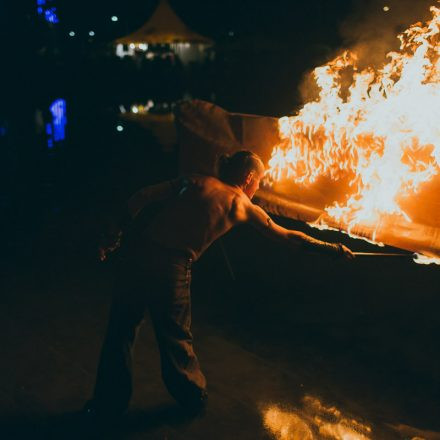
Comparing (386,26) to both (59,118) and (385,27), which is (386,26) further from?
(59,118)

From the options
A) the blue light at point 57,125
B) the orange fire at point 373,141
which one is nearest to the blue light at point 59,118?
the blue light at point 57,125

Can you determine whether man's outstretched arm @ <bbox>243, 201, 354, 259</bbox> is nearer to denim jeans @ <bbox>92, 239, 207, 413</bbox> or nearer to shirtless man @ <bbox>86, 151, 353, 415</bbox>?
shirtless man @ <bbox>86, 151, 353, 415</bbox>

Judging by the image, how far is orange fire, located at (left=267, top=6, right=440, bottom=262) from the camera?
5.04 meters

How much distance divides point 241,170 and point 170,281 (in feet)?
3.37

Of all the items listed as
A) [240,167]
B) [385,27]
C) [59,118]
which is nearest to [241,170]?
[240,167]

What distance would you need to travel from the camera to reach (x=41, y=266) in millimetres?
7281

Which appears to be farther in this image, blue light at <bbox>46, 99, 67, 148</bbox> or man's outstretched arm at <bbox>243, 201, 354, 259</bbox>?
blue light at <bbox>46, 99, 67, 148</bbox>

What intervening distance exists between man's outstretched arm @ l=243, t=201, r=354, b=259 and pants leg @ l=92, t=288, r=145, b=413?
3.55 feet

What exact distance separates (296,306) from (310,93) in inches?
111

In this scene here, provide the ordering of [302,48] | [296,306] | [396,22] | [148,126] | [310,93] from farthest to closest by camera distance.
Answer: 1. [302,48]
2. [148,126]
3. [396,22]
4. [310,93]
5. [296,306]

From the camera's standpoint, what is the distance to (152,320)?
13.0 ft

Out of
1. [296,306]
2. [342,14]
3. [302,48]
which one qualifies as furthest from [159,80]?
[296,306]

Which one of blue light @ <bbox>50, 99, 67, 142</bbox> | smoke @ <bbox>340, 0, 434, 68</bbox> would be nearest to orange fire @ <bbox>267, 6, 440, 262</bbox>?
smoke @ <bbox>340, 0, 434, 68</bbox>

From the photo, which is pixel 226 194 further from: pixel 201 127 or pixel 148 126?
pixel 148 126
